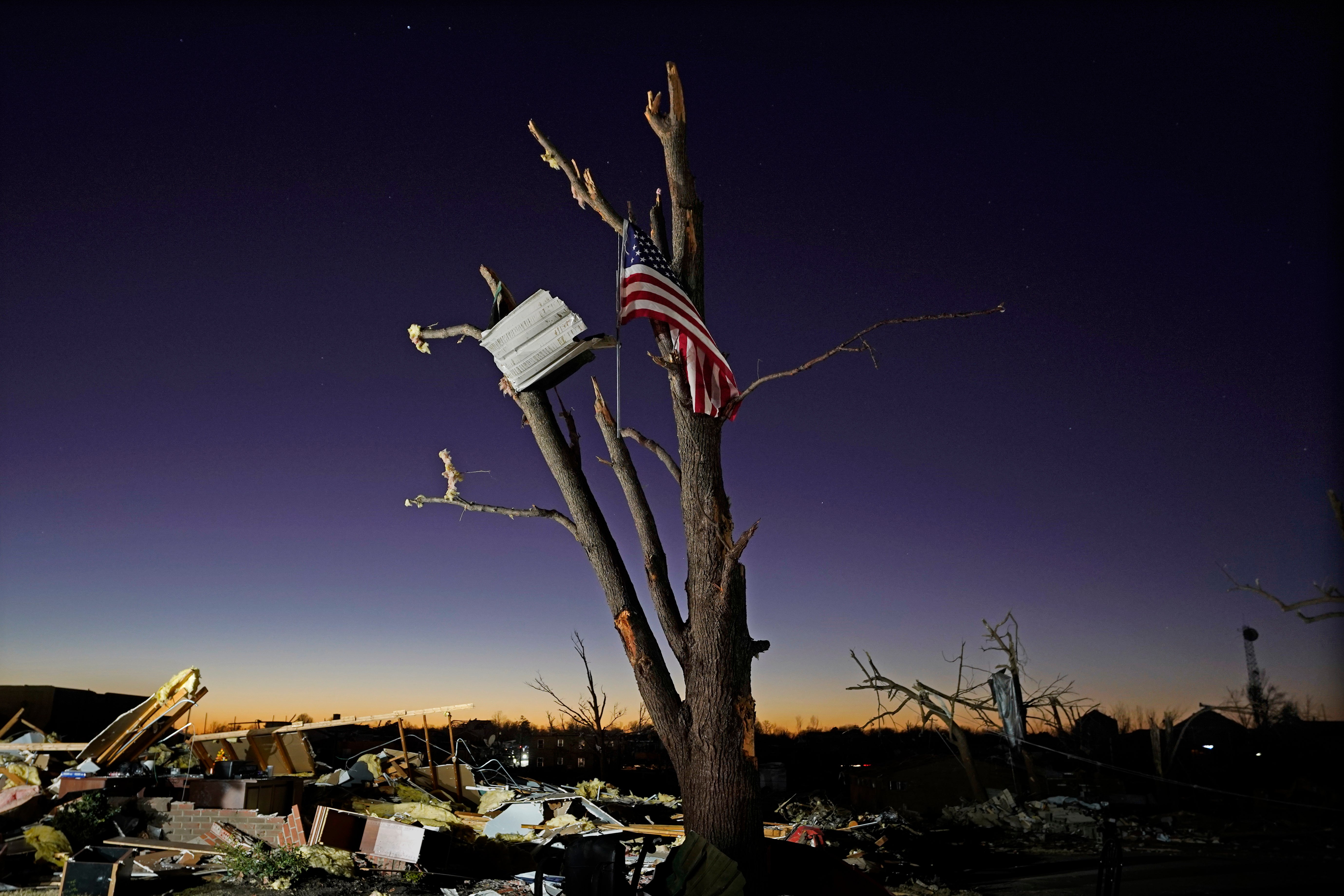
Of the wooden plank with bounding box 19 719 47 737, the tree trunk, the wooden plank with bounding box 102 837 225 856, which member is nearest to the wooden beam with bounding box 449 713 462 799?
the wooden plank with bounding box 102 837 225 856

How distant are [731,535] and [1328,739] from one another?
28065 millimetres

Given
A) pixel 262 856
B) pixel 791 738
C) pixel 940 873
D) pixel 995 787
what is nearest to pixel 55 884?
pixel 262 856

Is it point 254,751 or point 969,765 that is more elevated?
point 254,751

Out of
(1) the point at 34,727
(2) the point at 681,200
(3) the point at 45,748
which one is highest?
(2) the point at 681,200

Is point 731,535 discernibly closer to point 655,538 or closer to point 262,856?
point 655,538

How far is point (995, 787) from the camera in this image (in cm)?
2148

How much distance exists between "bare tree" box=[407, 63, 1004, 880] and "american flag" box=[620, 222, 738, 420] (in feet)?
0.36

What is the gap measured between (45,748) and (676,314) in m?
14.8

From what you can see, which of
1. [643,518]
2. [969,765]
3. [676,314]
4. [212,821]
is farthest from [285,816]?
[969,765]

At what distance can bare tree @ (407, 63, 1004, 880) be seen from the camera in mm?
5793

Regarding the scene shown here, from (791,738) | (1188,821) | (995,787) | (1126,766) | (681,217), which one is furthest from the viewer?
(791,738)

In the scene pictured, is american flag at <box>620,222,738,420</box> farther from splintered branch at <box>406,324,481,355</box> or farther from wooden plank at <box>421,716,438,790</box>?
wooden plank at <box>421,716,438,790</box>

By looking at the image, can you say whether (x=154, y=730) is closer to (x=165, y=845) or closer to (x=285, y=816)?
(x=165, y=845)

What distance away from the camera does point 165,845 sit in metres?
10.8
